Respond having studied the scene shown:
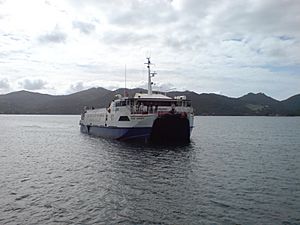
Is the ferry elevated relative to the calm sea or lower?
elevated

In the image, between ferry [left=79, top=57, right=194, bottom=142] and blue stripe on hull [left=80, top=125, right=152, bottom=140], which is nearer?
ferry [left=79, top=57, right=194, bottom=142]

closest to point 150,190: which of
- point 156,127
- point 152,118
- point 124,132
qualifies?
point 152,118

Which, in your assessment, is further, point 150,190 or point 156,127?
point 156,127

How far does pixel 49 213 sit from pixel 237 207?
1100 centimetres

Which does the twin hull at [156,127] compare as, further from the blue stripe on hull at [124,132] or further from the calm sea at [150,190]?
the calm sea at [150,190]

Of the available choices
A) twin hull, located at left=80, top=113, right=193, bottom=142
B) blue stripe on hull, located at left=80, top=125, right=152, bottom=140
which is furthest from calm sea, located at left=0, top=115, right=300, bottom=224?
blue stripe on hull, located at left=80, top=125, right=152, bottom=140

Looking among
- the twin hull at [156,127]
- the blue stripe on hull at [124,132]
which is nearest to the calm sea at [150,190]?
the twin hull at [156,127]

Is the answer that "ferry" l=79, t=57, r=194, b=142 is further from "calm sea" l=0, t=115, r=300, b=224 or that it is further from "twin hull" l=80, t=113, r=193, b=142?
"calm sea" l=0, t=115, r=300, b=224

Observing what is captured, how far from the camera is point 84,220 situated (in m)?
18.3

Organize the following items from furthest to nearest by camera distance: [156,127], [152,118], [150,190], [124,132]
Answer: [124,132]
[156,127]
[152,118]
[150,190]

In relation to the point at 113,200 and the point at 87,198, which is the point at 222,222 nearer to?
the point at 113,200

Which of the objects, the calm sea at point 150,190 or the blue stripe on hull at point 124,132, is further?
the blue stripe on hull at point 124,132

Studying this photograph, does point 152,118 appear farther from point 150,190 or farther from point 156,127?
point 150,190

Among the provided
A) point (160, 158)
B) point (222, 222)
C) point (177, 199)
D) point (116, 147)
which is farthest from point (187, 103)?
point (222, 222)
